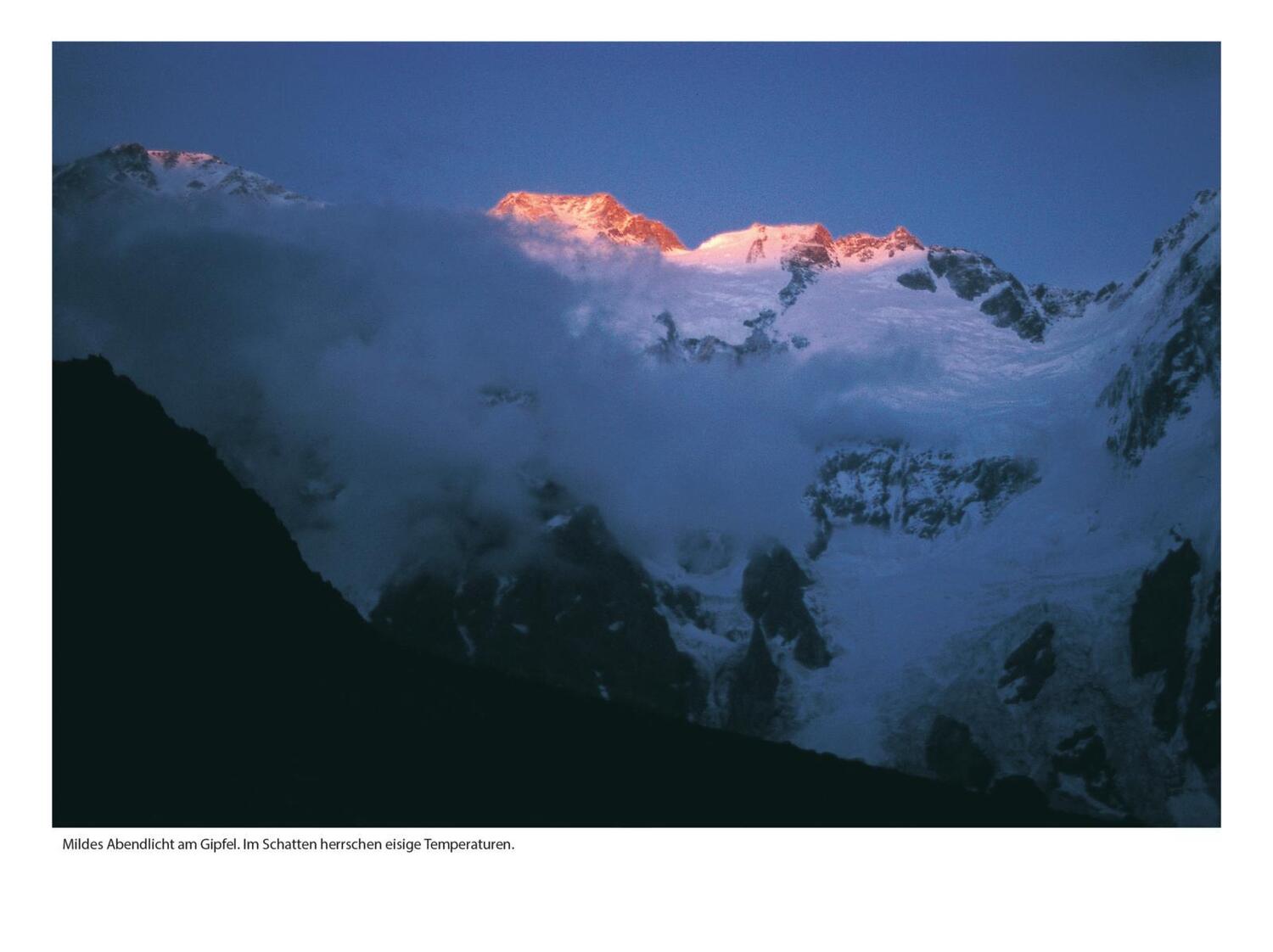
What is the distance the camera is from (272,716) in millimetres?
43156

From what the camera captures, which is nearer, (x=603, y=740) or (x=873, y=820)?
(x=873, y=820)

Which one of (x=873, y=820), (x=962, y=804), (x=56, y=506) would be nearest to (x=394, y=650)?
(x=56, y=506)

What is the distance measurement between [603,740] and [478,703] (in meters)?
5.02

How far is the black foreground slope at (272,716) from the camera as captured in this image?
1560 inches

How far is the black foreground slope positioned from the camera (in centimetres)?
3962

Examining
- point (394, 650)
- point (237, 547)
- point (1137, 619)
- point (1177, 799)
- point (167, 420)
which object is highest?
point (167, 420)

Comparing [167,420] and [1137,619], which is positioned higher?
[167,420]

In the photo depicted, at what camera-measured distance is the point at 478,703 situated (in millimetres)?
52000

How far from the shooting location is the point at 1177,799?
547 feet

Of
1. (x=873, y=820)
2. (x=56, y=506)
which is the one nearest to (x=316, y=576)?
(x=56, y=506)

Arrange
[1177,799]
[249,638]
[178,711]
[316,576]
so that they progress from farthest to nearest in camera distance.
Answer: [1177,799], [316,576], [249,638], [178,711]

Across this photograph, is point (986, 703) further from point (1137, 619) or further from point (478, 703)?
point (478, 703)
